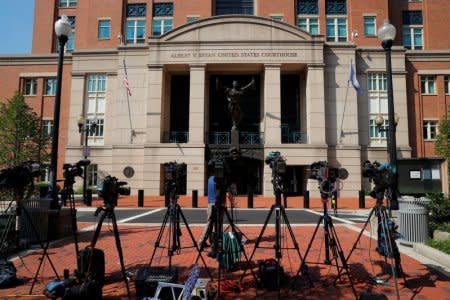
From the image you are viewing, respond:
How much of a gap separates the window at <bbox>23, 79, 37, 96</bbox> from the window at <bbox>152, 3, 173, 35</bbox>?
14.0 m

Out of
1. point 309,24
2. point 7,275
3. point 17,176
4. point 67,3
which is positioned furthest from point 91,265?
point 67,3

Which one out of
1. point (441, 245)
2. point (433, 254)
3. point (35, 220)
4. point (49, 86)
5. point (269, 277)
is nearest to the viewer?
point (269, 277)

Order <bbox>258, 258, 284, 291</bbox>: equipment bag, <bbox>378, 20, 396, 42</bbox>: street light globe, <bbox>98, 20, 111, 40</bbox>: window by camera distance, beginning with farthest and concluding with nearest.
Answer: <bbox>98, 20, 111, 40</bbox>: window → <bbox>378, 20, 396, 42</bbox>: street light globe → <bbox>258, 258, 284, 291</bbox>: equipment bag

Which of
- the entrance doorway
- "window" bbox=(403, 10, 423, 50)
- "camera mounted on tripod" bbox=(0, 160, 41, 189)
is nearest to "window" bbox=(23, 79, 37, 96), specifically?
the entrance doorway

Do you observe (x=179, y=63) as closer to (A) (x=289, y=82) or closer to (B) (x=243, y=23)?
(B) (x=243, y=23)

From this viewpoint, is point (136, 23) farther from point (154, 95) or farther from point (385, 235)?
point (385, 235)

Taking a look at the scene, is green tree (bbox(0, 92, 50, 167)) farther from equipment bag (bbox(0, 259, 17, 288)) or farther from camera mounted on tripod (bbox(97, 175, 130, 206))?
camera mounted on tripod (bbox(97, 175, 130, 206))

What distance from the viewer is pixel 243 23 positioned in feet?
90.2

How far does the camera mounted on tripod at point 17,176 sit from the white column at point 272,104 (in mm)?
22158

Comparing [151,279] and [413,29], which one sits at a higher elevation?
[413,29]

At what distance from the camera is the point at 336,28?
34.0m

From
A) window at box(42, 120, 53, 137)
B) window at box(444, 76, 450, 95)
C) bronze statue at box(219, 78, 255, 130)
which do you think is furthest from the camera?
window at box(42, 120, 53, 137)

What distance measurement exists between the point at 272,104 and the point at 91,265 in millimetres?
23801

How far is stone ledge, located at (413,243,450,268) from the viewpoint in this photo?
20.9ft
